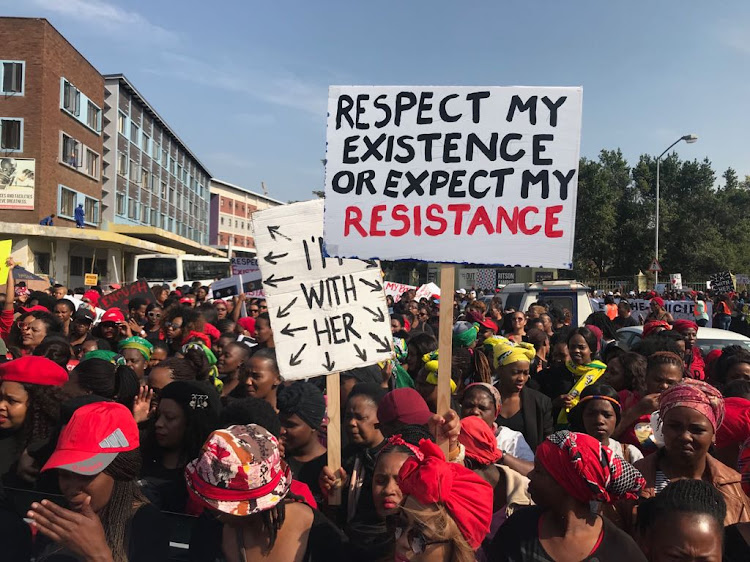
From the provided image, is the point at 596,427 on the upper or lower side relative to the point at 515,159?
lower

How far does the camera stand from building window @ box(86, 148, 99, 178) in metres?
36.8

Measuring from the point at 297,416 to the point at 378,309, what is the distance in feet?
2.31

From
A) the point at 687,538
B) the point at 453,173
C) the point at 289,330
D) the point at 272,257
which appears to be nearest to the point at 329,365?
the point at 289,330

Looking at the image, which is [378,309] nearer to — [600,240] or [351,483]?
[351,483]

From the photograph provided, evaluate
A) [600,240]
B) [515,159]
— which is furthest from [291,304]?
[600,240]

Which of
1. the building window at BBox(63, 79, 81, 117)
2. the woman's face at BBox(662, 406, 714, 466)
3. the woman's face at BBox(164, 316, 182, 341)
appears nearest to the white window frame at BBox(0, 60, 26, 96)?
the building window at BBox(63, 79, 81, 117)

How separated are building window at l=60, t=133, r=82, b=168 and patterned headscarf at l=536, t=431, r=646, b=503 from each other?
34809 millimetres

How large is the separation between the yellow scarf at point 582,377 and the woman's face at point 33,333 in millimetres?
4753

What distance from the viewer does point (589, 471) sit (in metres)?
2.27

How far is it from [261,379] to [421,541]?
277 centimetres

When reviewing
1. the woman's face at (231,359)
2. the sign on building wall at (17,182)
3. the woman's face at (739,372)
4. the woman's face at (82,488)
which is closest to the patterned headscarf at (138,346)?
the woman's face at (231,359)

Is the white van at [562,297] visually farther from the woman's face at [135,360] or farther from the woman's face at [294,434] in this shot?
the woman's face at [294,434]

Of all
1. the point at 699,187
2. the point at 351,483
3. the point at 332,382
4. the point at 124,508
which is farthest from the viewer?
the point at 699,187

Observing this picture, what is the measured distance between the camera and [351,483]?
3.12 meters
